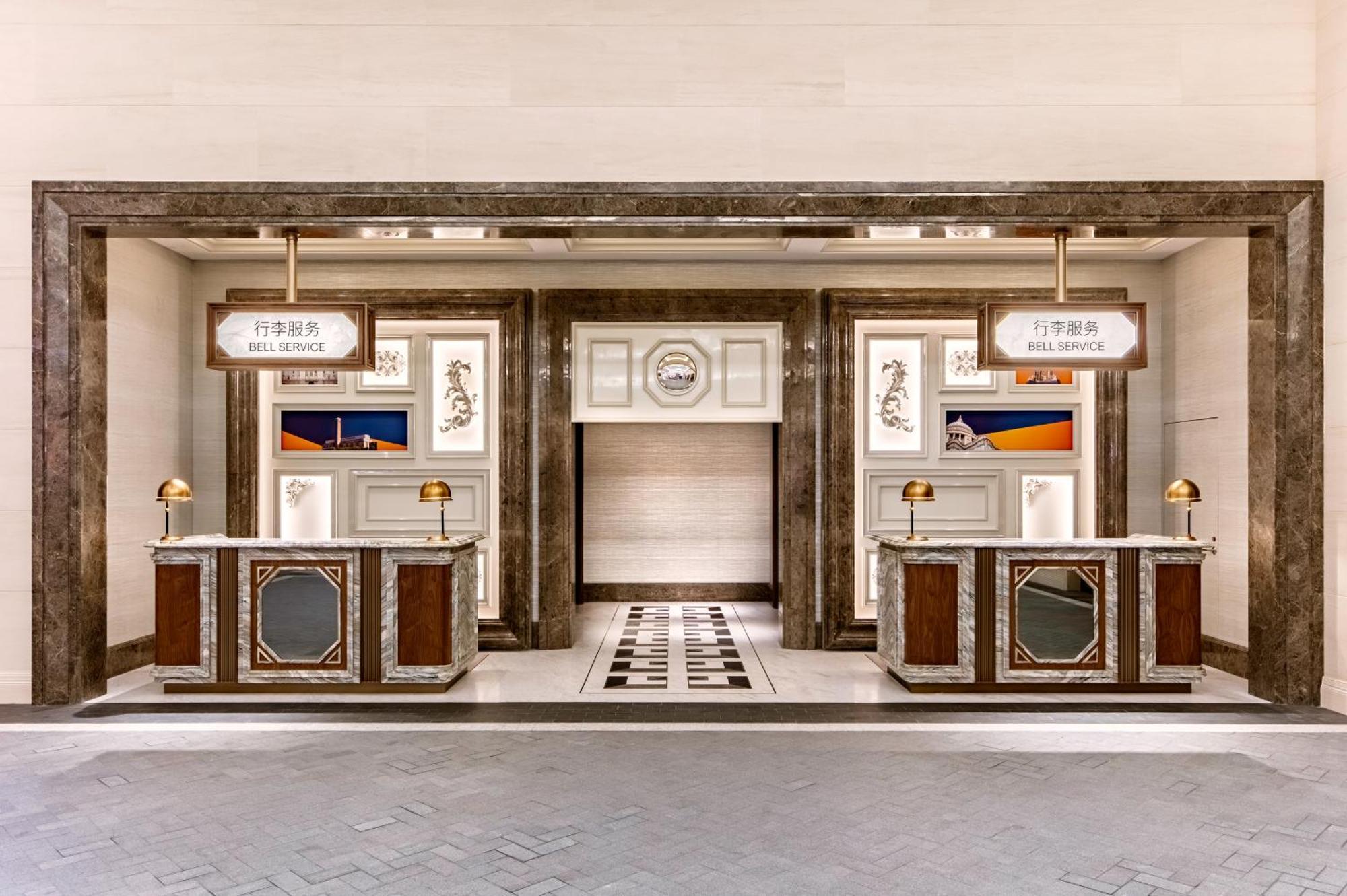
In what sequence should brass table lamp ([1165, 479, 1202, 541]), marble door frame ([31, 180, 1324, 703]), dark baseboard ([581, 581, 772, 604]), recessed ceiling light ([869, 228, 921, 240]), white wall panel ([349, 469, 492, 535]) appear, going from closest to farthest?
1. marble door frame ([31, 180, 1324, 703])
2. recessed ceiling light ([869, 228, 921, 240])
3. brass table lamp ([1165, 479, 1202, 541])
4. white wall panel ([349, 469, 492, 535])
5. dark baseboard ([581, 581, 772, 604])

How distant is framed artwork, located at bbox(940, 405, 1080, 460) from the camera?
8.05 meters

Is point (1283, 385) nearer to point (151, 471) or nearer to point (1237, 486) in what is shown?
point (1237, 486)

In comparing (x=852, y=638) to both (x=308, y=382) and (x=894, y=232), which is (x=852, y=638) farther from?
(x=308, y=382)

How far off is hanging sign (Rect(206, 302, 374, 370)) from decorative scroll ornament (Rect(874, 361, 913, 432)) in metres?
4.45

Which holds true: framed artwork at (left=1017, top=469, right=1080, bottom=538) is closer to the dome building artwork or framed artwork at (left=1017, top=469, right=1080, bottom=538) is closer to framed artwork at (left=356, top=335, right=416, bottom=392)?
the dome building artwork

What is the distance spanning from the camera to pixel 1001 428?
8.09m

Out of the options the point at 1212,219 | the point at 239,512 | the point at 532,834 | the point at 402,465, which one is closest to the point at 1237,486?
the point at 1212,219

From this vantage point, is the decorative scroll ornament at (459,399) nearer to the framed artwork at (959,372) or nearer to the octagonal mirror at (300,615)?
the octagonal mirror at (300,615)

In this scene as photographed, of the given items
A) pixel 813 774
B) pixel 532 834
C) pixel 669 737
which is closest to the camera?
pixel 532 834

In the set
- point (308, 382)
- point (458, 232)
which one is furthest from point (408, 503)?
point (458, 232)

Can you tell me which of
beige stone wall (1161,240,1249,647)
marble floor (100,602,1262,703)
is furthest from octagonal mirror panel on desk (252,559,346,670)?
beige stone wall (1161,240,1249,647)

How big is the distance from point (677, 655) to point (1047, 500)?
3.55 meters

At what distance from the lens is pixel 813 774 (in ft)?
14.3
